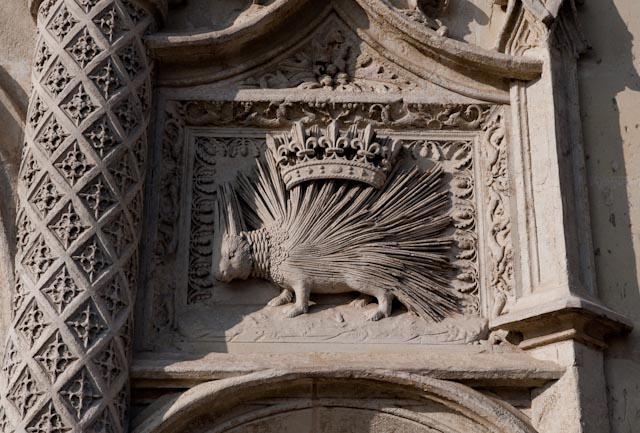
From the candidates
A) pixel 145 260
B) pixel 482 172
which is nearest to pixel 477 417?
pixel 482 172

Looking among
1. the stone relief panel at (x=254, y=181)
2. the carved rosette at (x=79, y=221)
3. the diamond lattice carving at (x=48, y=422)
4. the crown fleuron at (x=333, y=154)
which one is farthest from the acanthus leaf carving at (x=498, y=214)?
the diamond lattice carving at (x=48, y=422)

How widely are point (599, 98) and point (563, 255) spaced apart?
0.88 meters

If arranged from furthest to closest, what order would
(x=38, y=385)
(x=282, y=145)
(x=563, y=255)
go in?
1. (x=282, y=145)
2. (x=563, y=255)
3. (x=38, y=385)

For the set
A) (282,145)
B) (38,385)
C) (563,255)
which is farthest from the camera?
(282,145)

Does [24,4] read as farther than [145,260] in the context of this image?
Yes

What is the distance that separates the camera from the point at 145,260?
5570mm

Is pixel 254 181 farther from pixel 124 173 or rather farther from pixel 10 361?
pixel 10 361

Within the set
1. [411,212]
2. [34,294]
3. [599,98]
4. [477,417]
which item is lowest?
[477,417]

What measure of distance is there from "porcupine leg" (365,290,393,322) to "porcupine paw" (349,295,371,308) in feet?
0.17

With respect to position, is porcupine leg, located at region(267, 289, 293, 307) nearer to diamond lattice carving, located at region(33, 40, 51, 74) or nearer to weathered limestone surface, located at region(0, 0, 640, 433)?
weathered limestone surface, located at region(0, 0, 640, 433)

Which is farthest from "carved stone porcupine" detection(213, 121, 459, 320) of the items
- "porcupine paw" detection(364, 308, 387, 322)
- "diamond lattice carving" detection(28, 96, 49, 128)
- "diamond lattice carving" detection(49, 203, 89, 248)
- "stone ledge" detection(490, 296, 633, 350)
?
"diamond lattice carving" detection(28, 96, 49, 128)

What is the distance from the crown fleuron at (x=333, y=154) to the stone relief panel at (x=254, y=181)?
0.16 feet

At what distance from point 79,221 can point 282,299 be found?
0.94 m

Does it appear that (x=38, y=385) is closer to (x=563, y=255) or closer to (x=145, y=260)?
(x=145, y=260)
